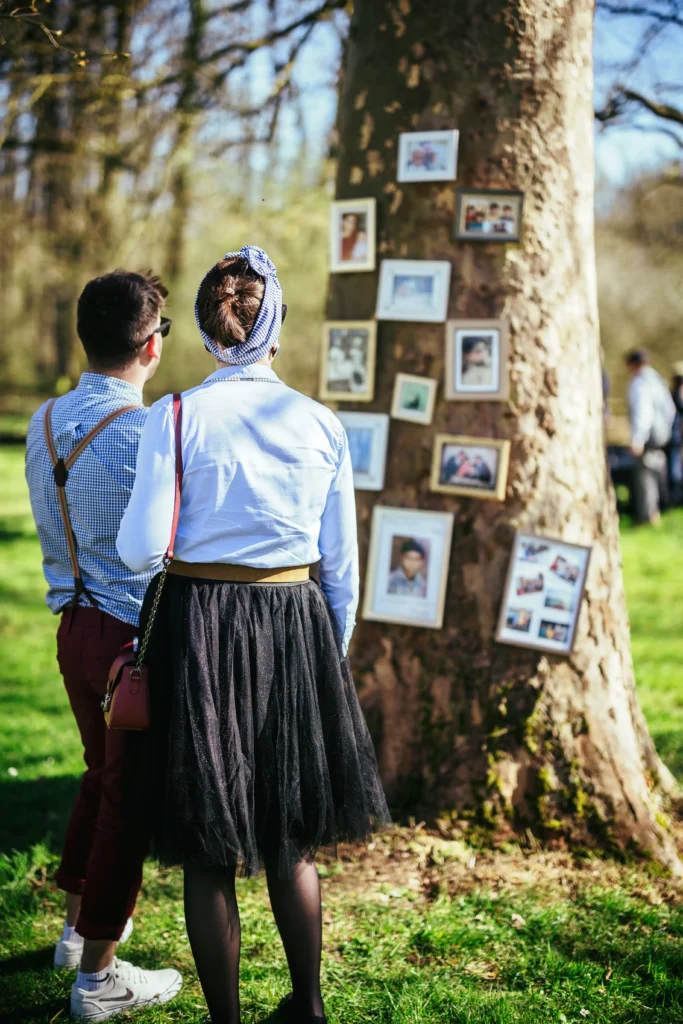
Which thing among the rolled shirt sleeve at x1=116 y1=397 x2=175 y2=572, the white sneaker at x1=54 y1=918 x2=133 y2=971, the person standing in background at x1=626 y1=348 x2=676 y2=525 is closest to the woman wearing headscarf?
the rolled shirt sleeve at x1=116 y1=397 x2=175 y2=572

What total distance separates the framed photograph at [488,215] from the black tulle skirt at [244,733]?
162 centimetres

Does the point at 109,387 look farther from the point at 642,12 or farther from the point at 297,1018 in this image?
the point at 642,12

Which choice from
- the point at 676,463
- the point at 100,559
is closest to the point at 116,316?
the point at 100,559

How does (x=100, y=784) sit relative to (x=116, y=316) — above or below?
below

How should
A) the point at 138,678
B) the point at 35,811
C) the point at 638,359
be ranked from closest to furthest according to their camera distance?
→ the point at 138,678 → the point at 35,811 → the point at 638,359

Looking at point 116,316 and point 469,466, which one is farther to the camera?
point 469,466

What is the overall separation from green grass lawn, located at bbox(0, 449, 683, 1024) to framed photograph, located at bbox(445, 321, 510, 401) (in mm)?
1569

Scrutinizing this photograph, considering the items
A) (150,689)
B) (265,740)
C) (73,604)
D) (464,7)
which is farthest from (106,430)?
(464,7)

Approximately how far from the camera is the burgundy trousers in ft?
8.07

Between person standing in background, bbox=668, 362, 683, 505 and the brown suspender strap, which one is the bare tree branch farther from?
person standing in background, bbox=668, 362, 683, 505

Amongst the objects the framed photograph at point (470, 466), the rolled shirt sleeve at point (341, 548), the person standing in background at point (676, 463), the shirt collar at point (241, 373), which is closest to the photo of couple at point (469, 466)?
the framed photograph at point (470, 466)

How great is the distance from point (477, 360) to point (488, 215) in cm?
50

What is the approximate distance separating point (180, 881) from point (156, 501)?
1859 millimetres

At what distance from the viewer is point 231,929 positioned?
2223 millimetres
